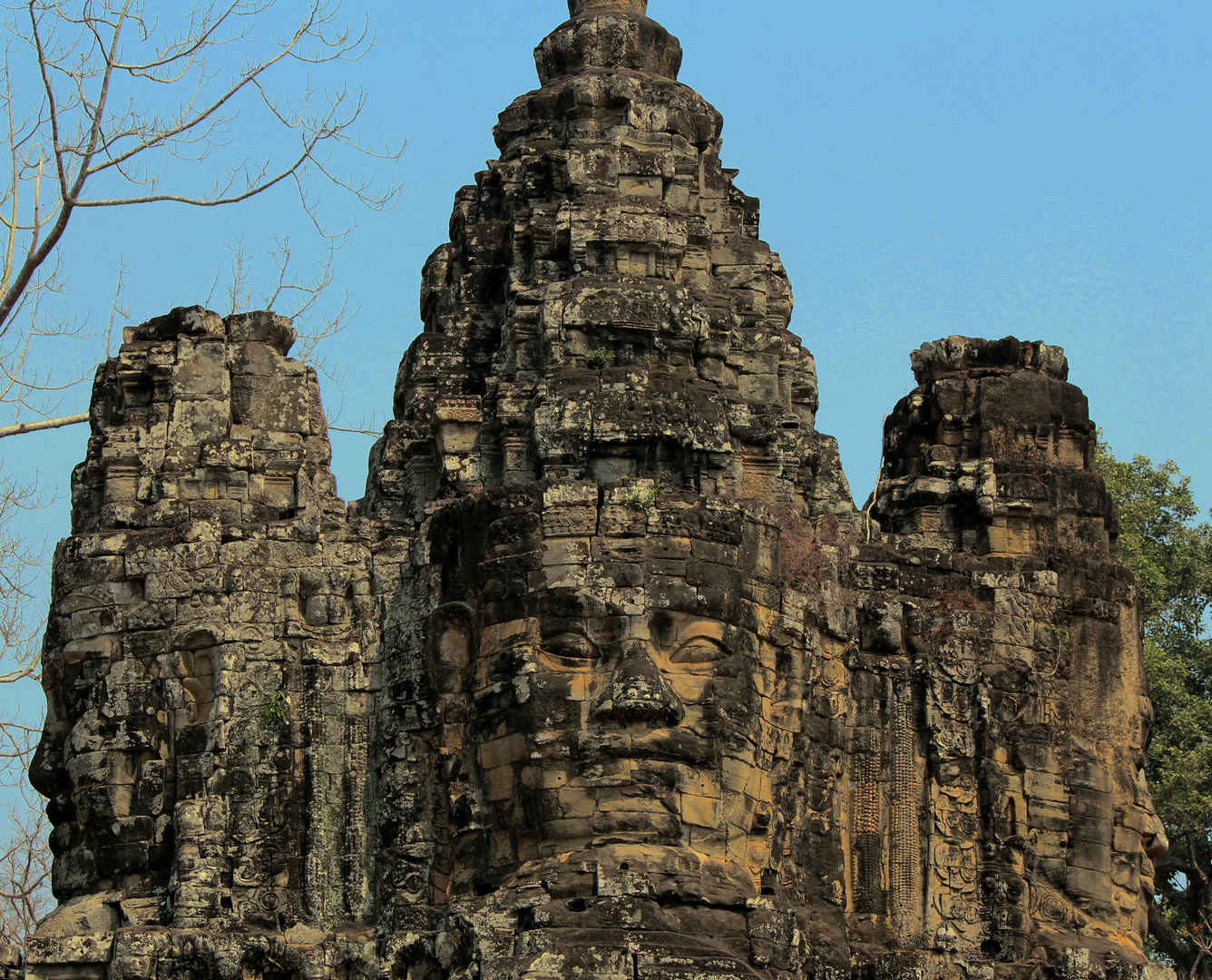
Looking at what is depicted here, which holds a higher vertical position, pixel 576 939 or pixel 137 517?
pixel 137 517

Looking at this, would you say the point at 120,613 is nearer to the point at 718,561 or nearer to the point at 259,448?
the point at 259,448

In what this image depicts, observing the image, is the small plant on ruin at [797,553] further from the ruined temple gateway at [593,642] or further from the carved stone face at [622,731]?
the carved stone face at [622,731]

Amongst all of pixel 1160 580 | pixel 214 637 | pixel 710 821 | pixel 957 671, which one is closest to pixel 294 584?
pixel 214 637

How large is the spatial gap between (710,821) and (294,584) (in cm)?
501

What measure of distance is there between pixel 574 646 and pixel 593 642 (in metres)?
0.18

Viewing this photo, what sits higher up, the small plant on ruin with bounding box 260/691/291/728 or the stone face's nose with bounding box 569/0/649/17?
the stone face's nose with bounding box 569/0/649/17

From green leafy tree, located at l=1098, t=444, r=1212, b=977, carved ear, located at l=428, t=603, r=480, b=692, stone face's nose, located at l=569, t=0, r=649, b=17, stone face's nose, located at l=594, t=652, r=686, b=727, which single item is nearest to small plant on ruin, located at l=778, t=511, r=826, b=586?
stone face's nose, located at l=594, t=652, r=686, b=727

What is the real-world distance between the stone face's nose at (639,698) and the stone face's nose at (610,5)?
8.87m

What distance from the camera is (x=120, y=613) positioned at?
90.4 ft

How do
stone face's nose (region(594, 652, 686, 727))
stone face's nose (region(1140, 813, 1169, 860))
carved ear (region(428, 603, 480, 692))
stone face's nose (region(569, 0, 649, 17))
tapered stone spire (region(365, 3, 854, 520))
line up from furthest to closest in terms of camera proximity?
stone face's nose (region(569, 0, 649, 17)) < stone face's nose (region(1140, 813, 1169, 860)) < tapered stone spire (region(365, 3, 854, 520)) < carved ear (region(428, 603, 480, 692)) < stone face's nose (region(594, 652, 686, 727))

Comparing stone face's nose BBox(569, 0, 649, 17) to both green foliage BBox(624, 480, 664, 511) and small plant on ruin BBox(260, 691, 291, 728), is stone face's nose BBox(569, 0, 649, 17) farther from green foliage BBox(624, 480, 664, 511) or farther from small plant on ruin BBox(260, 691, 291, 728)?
small plant on ruin BBox(260, 691, 291, 728)

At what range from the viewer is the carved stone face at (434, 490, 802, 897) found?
82.0 ft

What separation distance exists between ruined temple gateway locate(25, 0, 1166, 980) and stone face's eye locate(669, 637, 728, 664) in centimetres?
6

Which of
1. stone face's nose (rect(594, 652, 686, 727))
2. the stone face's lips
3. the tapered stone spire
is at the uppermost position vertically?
the tapered stone spire
